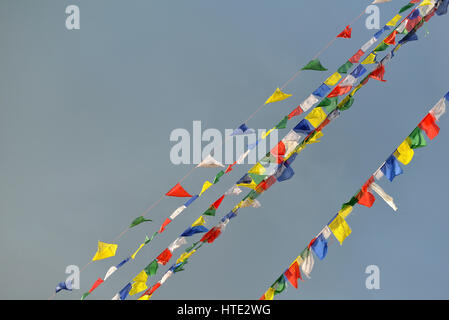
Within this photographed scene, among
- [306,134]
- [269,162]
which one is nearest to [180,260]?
[269,162]

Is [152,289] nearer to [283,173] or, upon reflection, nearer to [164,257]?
[164,257]

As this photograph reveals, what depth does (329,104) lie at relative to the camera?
27.2 ft

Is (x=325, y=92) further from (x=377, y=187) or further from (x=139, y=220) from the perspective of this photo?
(x=139, y=220)

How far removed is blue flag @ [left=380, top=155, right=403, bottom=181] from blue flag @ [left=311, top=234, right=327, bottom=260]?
1.62 m

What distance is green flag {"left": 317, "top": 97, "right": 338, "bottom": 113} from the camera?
8242 millimetres

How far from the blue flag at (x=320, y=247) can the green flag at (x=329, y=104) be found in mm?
2362

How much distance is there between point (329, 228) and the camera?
7.90 meters

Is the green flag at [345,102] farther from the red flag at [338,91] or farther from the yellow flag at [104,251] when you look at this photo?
the yellow flag at [104,251]

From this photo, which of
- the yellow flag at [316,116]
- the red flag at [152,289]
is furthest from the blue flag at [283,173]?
the red flag at [152,289]

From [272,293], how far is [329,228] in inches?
62.3

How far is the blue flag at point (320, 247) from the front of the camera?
7.91m

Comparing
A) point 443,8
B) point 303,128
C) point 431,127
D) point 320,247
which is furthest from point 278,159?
point 443,8

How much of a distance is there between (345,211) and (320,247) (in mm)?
795
